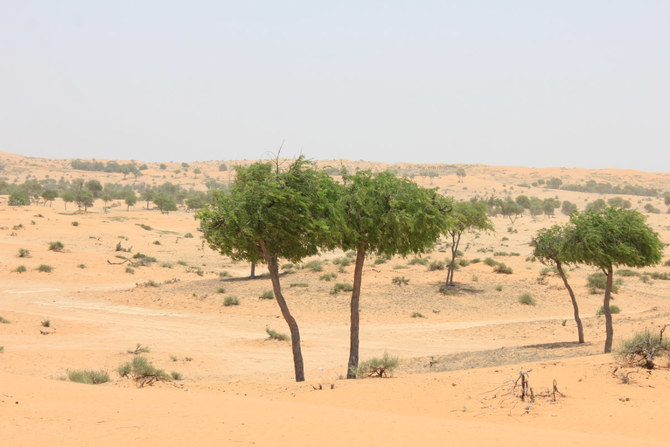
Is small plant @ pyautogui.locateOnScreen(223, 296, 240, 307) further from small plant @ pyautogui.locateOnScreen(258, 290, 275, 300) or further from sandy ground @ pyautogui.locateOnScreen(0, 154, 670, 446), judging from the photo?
small plant @ pyautogui.locateOnScreen(258, 290, 275, 300)

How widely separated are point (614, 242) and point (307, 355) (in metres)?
11.6

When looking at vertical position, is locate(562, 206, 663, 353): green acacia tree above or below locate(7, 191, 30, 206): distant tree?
above

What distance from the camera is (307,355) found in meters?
21.8

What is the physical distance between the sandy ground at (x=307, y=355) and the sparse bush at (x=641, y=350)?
1.26ft

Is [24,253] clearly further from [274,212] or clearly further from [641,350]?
[641,350]

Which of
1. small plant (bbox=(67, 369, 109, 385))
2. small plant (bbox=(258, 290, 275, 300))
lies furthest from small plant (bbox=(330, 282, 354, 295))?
small plant (bbox=(67, 369, 109, 385))

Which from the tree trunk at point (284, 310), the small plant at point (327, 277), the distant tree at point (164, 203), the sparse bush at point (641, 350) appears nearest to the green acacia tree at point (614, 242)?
the sparse bush at point (641, 350)

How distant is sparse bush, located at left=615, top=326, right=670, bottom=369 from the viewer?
13281mm

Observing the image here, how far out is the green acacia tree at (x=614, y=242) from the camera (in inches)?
734

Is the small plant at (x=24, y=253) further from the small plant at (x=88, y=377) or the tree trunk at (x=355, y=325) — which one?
the tree trunk at (x=355, y=325)

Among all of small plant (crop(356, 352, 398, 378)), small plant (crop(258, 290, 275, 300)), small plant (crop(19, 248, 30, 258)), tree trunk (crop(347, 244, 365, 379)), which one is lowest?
small plant (crop(19, 248, 30, 258))

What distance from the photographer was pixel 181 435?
28.3ft

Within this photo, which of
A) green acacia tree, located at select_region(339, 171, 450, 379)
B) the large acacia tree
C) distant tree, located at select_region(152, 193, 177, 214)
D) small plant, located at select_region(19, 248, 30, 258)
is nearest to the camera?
the large acacia tree

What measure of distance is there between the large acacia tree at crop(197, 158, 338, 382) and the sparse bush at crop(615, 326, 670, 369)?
24.5 ft
